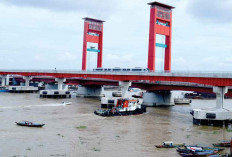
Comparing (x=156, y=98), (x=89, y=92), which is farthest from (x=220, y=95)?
(x=89, y=92)

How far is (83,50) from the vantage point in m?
101

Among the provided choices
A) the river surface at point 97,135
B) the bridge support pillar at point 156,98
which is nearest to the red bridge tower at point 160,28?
the bridge support pillar at point 156,98

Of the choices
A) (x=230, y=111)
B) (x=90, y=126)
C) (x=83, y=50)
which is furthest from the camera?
(x=83, y=50)

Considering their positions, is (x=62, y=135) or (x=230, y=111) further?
(x=230, y=111)

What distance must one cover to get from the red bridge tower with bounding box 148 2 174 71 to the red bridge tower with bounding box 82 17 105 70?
3325 centimetres

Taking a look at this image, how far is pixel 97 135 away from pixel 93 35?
2817 inches

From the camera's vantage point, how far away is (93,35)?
342 ft

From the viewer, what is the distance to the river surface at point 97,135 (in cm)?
2884

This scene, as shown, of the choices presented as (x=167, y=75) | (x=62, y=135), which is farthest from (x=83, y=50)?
(x=62, y=135)

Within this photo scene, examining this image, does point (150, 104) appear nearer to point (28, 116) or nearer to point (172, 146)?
point (28, 116)

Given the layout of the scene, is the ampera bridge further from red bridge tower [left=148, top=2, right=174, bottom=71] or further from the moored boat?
the moored boat

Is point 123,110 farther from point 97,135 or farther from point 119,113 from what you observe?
point 97,135

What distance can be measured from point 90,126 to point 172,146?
580 inches

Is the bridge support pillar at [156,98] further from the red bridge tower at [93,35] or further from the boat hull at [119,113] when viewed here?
the red bridge tower at [93,35]
